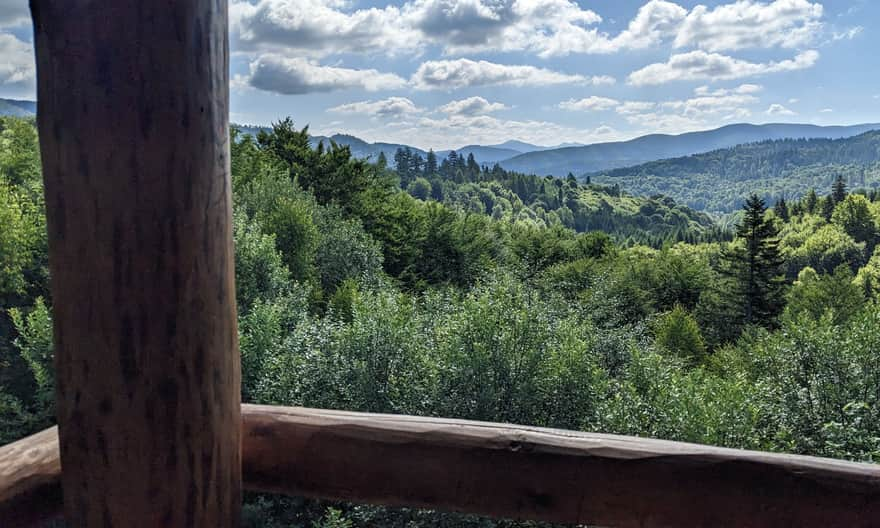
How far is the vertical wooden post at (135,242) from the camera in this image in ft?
1.88

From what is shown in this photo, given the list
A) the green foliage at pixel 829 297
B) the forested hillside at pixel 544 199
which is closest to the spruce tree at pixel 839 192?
the forested hillside at pixel 544 199

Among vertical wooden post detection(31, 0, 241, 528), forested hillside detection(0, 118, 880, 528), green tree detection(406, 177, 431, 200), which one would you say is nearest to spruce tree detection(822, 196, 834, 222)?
forested hillside detection(0, 118, 880, 528)

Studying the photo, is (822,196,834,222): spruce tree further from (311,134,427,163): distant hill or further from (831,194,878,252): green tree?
(311,134,427,163): distant hill

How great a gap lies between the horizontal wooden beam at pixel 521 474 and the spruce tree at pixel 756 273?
23218 millimetres

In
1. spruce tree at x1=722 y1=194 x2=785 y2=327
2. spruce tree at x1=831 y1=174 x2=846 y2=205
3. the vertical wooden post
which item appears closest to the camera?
the vertical wooden post

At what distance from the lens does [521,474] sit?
0.78m

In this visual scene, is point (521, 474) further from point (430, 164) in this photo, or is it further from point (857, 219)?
point (430, 164)

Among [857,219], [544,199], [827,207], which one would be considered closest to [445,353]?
[857,219]

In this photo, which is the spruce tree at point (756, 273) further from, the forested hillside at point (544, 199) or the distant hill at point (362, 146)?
the forested hillside at point (544, 199)

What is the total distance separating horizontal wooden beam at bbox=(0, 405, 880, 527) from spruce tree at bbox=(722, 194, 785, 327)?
914 inches

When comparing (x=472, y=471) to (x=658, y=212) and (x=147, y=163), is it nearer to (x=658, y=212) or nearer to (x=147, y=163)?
(x=147, y=163)

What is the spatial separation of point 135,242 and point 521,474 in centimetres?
55

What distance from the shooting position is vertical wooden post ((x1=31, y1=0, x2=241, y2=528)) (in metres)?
0.57

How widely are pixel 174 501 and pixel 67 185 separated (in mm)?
357
